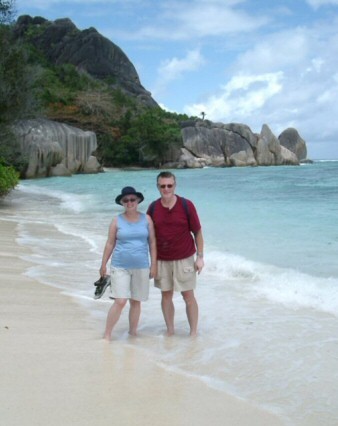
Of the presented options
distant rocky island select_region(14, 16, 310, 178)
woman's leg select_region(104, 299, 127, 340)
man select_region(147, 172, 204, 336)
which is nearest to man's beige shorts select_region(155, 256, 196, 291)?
man select_region(147, 172, 204, 336)

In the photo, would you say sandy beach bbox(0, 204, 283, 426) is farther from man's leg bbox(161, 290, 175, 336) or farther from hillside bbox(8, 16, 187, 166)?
hillside bbox(8, 16, 187, 166)

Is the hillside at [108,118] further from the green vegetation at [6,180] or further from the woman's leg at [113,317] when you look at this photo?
the woman's leg at [113,317]

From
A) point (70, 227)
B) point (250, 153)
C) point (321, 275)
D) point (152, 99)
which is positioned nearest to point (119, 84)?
point (152, 99)

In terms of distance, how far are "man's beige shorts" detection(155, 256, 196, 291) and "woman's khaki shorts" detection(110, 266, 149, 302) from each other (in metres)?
0.14

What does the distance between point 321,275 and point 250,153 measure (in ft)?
235

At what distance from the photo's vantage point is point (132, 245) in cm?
466

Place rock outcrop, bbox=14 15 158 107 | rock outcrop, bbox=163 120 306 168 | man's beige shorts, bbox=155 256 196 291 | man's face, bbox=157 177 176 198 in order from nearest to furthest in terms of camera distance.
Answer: man's face, bbox=157 177 176 198 → man's beige shorts, bbox=155 256 196 291 → rock outcrop, bbox=163 120 306 168 → rock outcrop, bbox=14 15 158 107

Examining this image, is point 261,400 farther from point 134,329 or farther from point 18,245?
point 18,245

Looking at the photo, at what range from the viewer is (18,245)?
31.1ft

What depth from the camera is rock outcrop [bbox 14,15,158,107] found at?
88000 mm

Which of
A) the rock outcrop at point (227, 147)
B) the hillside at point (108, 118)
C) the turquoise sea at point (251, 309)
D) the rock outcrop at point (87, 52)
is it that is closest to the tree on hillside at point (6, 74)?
the turquoise sea at point (251, 309)

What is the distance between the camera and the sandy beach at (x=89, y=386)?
311 centimetres

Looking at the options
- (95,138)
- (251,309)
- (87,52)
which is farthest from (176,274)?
(87,52)

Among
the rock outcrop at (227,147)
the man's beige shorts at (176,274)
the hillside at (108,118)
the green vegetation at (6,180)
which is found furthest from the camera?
the rock outcrop at (227,147)
